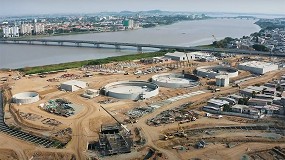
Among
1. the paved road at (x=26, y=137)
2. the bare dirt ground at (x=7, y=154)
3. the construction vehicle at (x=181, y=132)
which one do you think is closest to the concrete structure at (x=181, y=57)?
the construction vehicle at (x=181, y=132)

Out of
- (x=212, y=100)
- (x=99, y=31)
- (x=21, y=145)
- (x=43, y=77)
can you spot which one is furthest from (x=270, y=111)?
(x=99, y=31)

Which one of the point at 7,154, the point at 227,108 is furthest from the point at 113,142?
the point at 227,108

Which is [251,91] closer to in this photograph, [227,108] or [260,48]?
[227,108]

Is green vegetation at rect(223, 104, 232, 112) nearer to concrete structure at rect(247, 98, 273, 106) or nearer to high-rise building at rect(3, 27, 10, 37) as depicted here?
concrete structure at rect(247, 98, 273, 106)

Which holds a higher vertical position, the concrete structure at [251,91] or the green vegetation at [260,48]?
the green vegetation at [260,48]

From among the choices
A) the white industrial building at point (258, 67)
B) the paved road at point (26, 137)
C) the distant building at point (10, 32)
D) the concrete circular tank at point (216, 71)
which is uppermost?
the distant building at point (10, 32)

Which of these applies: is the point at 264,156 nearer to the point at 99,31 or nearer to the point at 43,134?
the point at 43,134

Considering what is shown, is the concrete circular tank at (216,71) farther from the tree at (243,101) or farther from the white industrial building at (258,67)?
the tree at (243,101)
